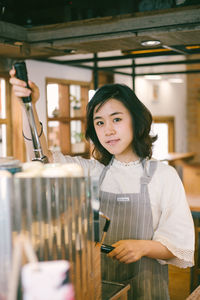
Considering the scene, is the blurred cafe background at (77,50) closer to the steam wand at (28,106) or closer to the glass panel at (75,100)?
the glass panel at (75,100)

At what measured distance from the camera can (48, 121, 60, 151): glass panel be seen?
14.9ft

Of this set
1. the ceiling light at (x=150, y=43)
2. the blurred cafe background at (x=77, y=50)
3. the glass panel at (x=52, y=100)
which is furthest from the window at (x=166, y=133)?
the ceiling light at (x=150, y=43)

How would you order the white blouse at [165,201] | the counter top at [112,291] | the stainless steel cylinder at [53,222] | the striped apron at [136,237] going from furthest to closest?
the striped apron at [136,237] < the white blouse at [165,201] < the counter top at [112,291] < the stainless steel cylinder at [53,222]

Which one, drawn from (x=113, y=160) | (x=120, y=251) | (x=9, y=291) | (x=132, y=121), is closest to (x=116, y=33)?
(x=132, y=121)

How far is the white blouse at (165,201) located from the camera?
145 centimetres

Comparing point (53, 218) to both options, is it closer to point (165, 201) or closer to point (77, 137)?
point (165, 201)

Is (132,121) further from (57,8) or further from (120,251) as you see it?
(57,8)

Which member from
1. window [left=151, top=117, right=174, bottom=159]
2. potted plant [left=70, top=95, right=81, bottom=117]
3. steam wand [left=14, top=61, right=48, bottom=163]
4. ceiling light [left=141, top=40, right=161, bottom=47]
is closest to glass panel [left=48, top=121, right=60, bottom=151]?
potted plant [left=70, top=95, right=81, bottom=117]

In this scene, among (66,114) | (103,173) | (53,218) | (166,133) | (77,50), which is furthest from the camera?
(166,133)

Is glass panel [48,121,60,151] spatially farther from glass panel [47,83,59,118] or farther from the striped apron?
the striped apron

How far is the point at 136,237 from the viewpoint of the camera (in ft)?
5.24

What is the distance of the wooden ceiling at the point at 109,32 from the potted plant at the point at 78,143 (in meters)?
2.84

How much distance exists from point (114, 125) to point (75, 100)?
3.49m

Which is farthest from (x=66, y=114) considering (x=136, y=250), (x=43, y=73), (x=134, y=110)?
(x=136, y=250)
